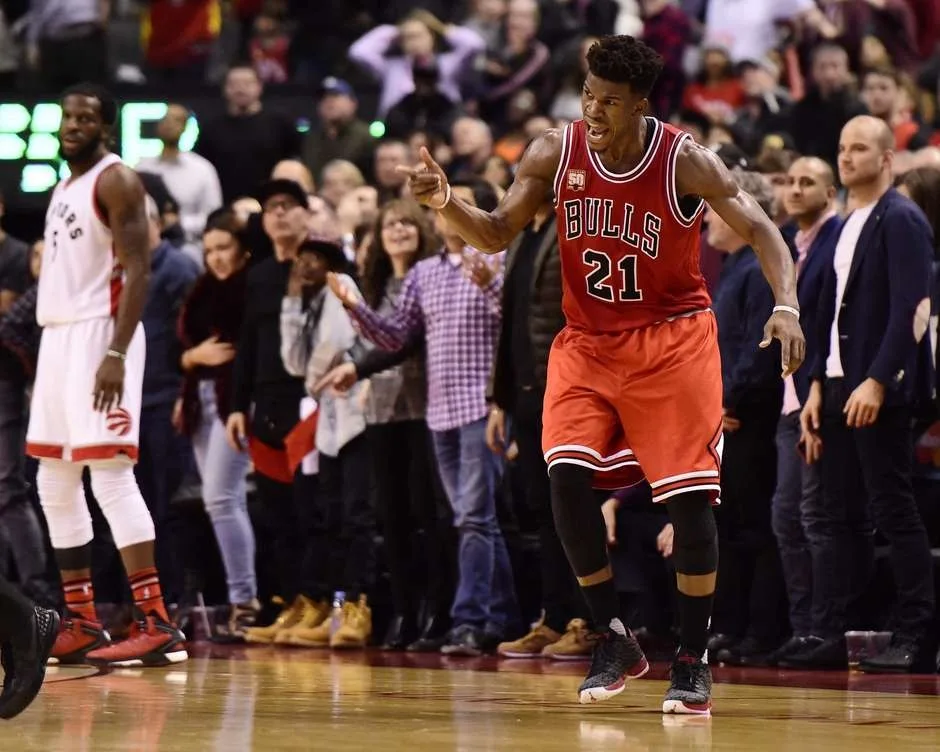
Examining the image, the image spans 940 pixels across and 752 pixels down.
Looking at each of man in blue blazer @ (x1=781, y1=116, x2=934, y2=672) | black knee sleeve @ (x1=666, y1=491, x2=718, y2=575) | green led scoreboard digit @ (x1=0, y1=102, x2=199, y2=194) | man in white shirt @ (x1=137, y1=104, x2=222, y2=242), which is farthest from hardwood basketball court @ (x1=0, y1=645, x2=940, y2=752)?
green led scoreboard digit @ (x1=0, y1=102, x2=199, y2=194)

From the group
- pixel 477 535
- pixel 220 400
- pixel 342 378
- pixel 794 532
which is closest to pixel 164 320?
pixel 220 400

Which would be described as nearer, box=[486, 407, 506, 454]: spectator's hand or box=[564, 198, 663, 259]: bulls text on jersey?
→ box=[564, 198, 663, 259]: bulls text on jersey

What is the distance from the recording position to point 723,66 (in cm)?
1300

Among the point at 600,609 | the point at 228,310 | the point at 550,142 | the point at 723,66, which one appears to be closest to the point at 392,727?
the point at 600,609

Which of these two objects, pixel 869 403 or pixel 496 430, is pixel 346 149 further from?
pixel 869 403

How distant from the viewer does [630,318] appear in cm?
602

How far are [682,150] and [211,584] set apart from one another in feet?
16.9

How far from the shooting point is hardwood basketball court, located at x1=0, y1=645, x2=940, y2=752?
16.3 ft

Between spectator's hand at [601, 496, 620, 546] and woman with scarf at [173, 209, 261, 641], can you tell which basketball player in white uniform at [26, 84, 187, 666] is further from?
spectator's hand at [601, 496, 620, 546]

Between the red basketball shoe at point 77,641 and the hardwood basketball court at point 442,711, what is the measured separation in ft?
0.33

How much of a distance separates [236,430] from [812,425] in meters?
3.04

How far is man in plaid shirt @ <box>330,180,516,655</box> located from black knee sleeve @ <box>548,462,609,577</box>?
2.45m

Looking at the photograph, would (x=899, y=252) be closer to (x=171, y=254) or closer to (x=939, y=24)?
(x=171, y=254)

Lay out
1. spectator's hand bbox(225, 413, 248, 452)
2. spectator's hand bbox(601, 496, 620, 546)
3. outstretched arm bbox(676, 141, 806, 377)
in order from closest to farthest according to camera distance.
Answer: outstretched arm bbox(676, 141, 806, 377)
spectator's hand bbox(601, 496, 620, 546)
spectator's hand bbox(225, 413, 248, 452)
